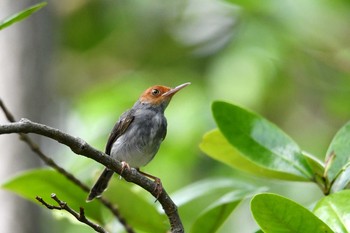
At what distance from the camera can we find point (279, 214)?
7.04ft

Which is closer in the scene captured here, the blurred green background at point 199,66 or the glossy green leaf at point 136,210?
the glossy green leaf at point 136,210

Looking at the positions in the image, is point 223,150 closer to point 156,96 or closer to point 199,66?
point 156,96

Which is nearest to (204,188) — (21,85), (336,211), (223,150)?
(223,150)

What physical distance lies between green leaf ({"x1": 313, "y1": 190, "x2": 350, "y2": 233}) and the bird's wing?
72.7 inches

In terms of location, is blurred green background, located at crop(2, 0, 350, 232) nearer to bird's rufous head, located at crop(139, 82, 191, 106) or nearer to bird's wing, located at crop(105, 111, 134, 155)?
bird's rufous head, located at crop(139, 82, 191, 106)

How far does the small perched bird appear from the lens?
3.80 meters

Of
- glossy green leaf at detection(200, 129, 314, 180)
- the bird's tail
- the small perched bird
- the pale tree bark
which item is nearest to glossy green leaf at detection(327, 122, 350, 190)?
glossy green leaf at detection(200, 129, 314, 180)

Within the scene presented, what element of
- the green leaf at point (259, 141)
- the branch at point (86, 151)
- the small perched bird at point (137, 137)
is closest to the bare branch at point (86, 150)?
the branch at point (86, 151)

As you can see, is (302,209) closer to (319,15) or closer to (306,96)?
(319,15)

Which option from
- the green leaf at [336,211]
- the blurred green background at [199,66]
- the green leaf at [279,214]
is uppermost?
the green leaf at [279,214]

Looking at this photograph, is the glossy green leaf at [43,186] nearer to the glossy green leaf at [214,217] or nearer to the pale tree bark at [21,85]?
the glossy green leaf at [214,217]

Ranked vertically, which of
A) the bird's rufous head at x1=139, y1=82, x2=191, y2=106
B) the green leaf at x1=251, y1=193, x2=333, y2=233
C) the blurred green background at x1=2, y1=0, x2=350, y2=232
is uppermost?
the green leaf at x1=251, y1=193, x2=333, y2=233

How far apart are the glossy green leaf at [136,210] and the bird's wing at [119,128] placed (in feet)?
2.49

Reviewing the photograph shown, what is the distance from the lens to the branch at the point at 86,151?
198 centimetres
